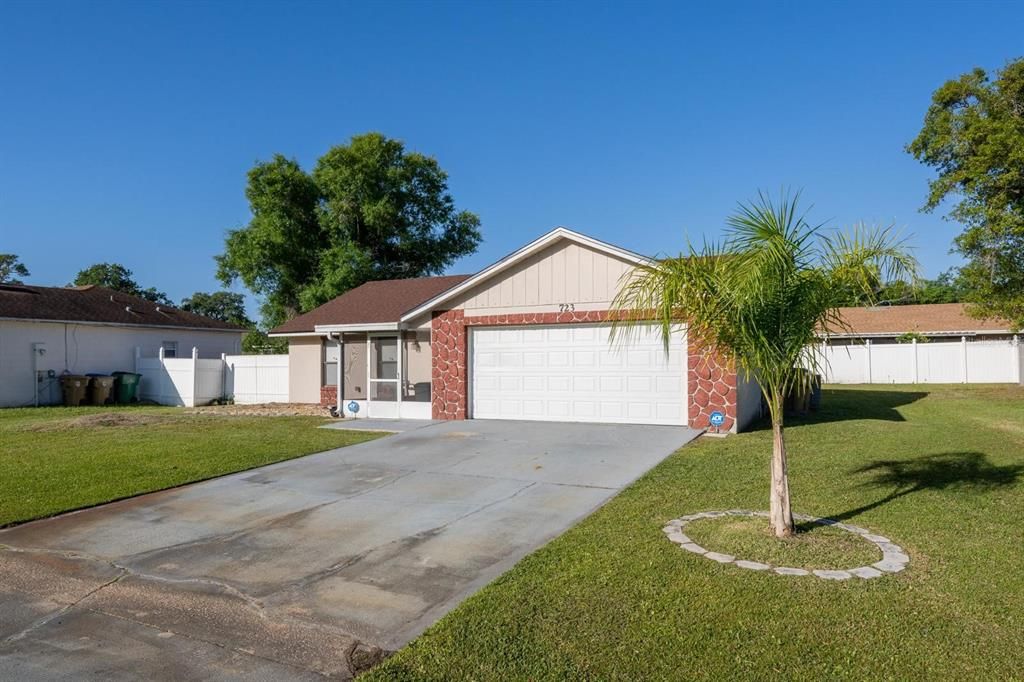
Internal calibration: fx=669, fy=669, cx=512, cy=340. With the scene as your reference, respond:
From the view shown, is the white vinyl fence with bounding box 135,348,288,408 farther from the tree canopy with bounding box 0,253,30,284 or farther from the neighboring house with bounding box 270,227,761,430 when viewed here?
the tree canopy with bounding box 0,253,30,284

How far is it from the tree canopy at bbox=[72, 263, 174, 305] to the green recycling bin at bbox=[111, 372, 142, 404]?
131 feet

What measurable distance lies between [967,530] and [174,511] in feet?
27.4

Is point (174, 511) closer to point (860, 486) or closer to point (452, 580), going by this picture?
point (452, 580)

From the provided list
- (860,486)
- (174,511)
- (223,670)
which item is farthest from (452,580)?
(860,486)

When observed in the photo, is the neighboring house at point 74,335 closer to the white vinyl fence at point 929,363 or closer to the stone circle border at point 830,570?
the stone circle border at point 830,570

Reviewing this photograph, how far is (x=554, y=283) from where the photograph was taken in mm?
14734

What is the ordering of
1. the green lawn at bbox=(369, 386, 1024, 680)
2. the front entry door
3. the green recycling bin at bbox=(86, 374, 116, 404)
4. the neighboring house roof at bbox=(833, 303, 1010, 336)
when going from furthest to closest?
the neighboring house roof at bbox=(833, 303, 1010, 336) → the green recycling bin at bbox=(86, 374, 116, 404) → the front entry door → the green lawn at bbox=(369, 386, 1024, 680)

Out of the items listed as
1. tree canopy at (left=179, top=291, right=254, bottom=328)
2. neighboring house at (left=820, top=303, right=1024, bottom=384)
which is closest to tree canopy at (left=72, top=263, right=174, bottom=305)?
tree canopy at (left=179, top=291, right=254, bottom=328)

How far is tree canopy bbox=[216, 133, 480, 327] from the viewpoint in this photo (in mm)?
35250

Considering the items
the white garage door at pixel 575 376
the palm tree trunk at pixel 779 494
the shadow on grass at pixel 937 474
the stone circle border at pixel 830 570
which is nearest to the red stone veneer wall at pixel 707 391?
the white garage door at pixel 575 376

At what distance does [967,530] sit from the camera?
6316 millimetres

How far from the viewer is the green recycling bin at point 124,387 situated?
2475 cm

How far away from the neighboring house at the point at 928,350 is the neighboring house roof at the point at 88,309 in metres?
27.6

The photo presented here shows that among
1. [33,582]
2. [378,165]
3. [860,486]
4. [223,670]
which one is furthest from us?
[378,165]
